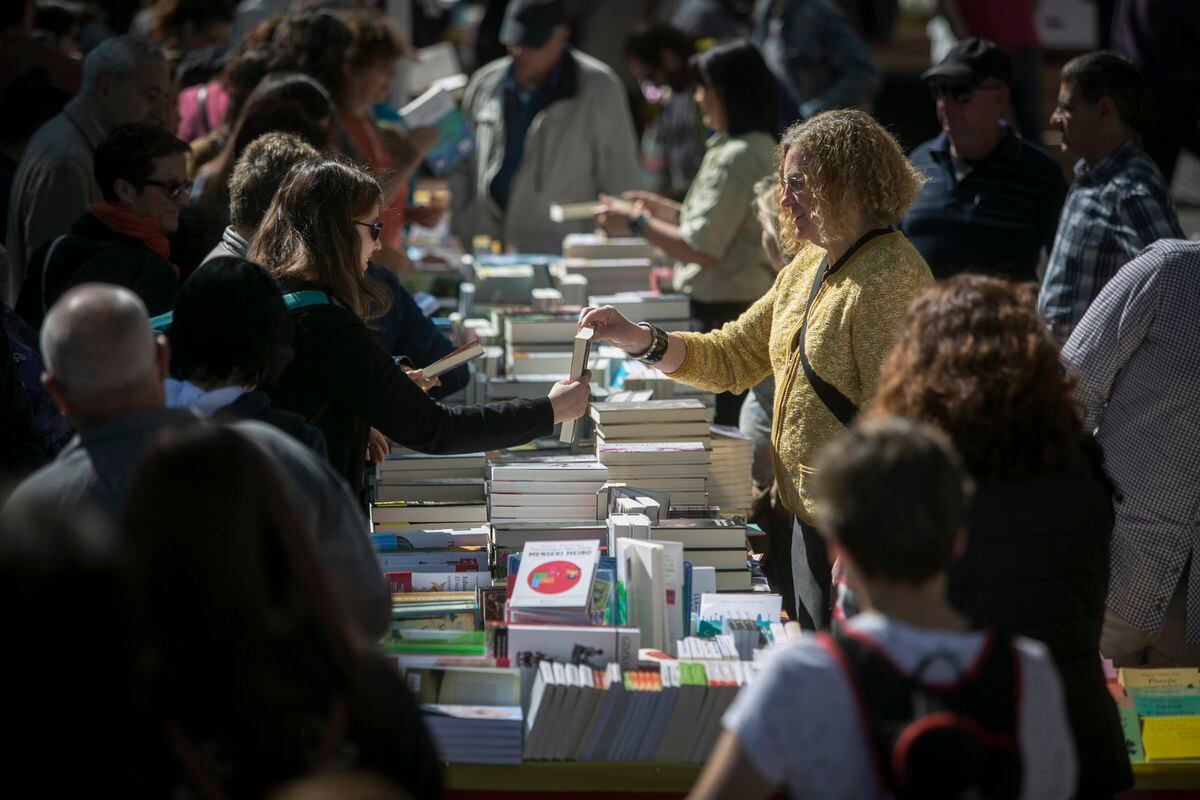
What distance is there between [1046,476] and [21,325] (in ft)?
9.07

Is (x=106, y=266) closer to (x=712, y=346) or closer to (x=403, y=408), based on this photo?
(x=403, y=408)

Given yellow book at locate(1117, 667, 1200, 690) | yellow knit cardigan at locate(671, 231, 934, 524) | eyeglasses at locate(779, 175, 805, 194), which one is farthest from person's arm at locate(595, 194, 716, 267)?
yellow book at locate(1117, 667, 1200, 690)

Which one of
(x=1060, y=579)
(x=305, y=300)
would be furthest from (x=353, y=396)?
(x=1060, y=579)

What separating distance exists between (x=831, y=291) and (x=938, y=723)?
5.60ft

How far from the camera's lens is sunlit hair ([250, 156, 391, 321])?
3.26 metres

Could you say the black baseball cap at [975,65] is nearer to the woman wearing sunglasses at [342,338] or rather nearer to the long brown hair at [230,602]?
the woman wearing sunglasses at [342,338]

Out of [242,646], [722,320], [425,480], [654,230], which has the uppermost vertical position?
[242,646]

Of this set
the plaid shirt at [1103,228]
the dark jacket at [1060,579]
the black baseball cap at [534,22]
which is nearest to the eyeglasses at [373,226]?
the dark jacket at [1060,579]

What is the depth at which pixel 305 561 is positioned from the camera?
6.36 ft

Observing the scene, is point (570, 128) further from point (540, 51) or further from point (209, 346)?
point (209, 346)

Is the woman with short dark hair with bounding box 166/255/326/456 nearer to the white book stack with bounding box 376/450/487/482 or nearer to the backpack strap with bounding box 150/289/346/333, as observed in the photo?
the backpack strap with bounding box 150/289/346/333

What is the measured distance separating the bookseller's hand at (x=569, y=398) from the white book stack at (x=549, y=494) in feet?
0.53

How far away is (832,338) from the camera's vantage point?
3.36m

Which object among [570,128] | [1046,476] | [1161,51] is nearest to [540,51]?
[570,128]
